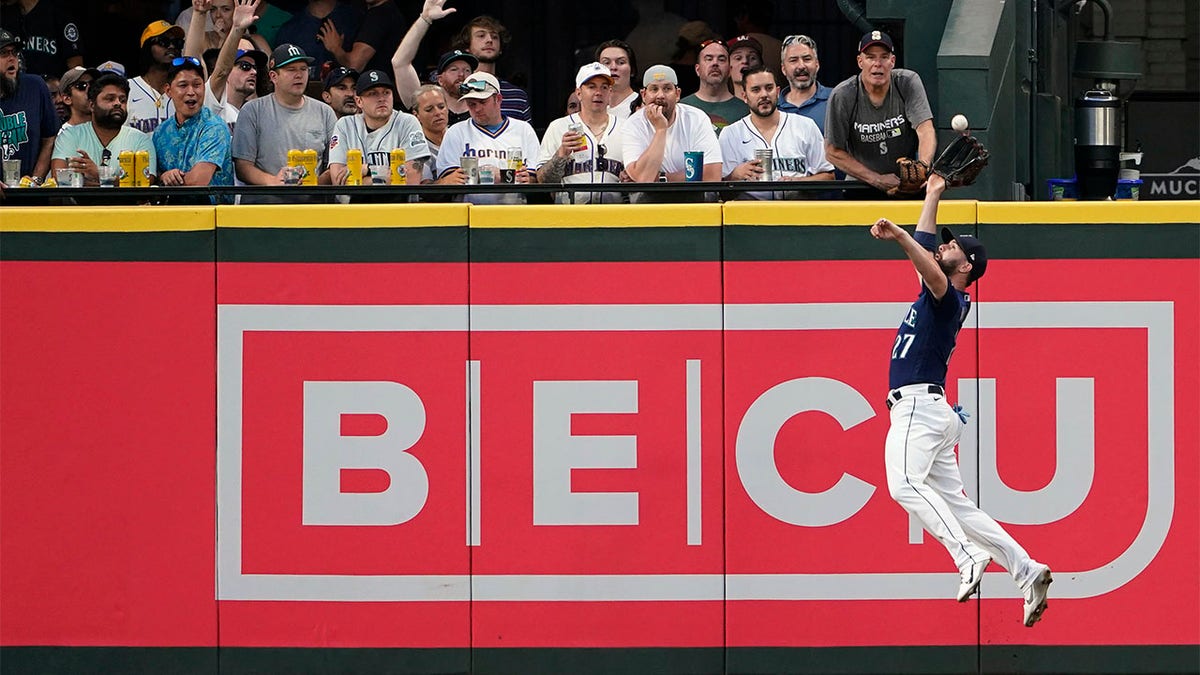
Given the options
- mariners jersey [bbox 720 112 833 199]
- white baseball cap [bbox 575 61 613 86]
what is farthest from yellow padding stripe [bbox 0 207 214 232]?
mariners jersey [bbox 720 112 833 199]

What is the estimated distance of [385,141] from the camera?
10.7 metres

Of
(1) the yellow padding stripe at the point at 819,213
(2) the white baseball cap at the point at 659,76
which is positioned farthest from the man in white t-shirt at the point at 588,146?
(1) the yellow padding stripe at the point at 819,213

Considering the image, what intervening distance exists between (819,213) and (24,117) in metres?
4.98

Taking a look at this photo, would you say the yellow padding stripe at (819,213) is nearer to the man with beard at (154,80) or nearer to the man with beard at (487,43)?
the man with beard at (487,43)

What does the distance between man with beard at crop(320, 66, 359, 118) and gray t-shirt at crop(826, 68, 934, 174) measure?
3.23 metres

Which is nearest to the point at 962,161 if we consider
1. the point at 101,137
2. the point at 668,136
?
the point at 668,136

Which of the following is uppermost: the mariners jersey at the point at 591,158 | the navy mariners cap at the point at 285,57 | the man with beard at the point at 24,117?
the navy mariners cap at the point at 285,57

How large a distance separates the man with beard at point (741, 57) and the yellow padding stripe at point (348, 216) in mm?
2919

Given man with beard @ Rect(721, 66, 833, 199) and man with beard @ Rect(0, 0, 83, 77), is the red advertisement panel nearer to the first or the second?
man with beard @ Rect(721, 66, 833, 199)

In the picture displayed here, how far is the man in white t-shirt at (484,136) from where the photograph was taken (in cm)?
1066

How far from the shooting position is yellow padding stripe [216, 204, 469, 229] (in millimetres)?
9703

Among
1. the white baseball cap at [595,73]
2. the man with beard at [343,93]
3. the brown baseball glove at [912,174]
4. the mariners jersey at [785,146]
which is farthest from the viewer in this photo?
the man with beard at [343,93]

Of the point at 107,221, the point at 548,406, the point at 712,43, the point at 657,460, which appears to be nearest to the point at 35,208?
the point at 107,221

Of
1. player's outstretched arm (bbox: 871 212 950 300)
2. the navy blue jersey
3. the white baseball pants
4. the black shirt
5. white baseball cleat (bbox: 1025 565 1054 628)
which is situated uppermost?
the black shirt
